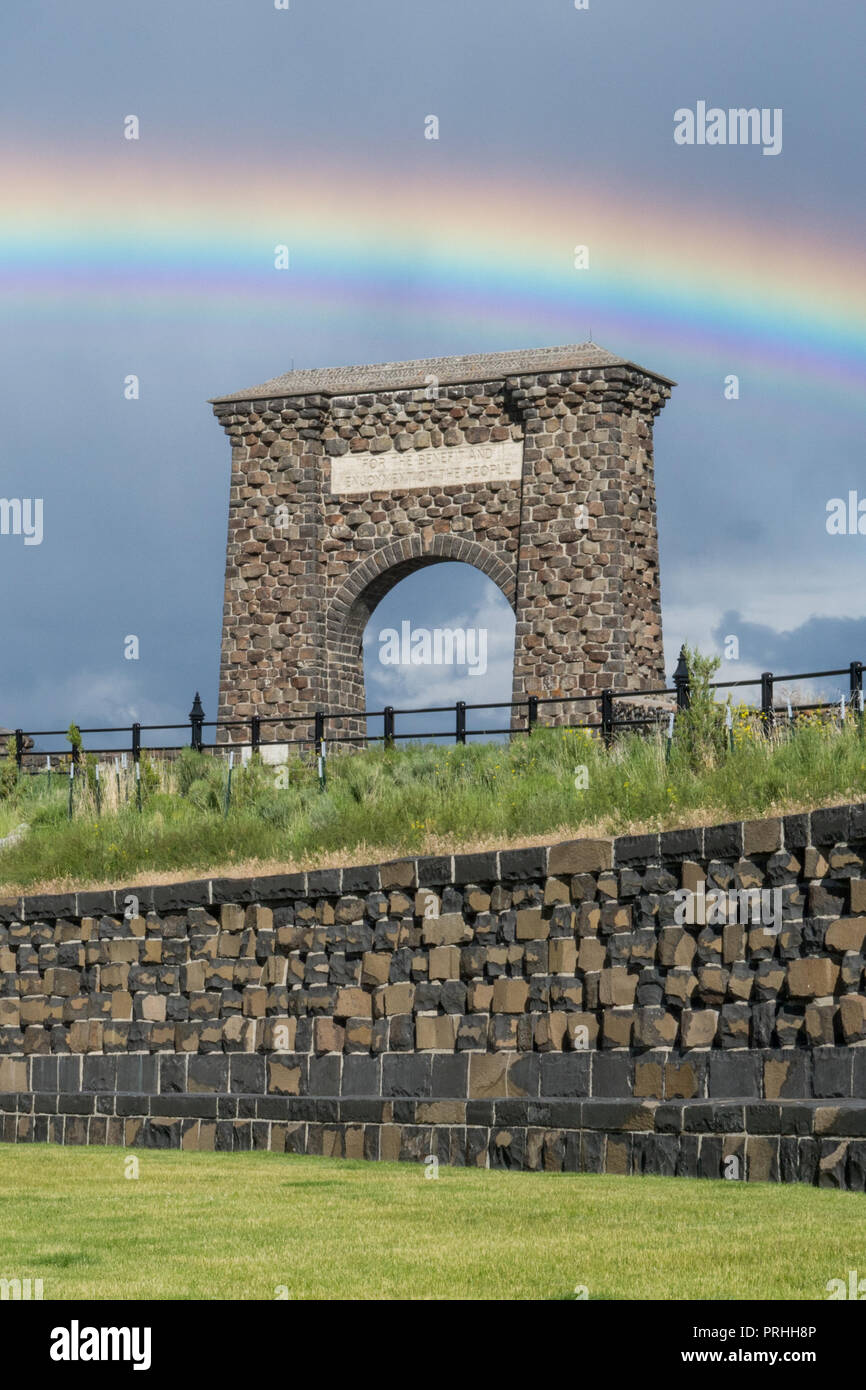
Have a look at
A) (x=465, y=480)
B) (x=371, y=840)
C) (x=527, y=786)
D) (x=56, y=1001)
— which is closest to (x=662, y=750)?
(x=527, y=786)

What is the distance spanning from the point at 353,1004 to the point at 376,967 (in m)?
0.42

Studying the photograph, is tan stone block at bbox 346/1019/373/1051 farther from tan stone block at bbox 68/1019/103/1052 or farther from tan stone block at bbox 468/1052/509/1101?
tan stone block at bbox 68/1019/103/1052

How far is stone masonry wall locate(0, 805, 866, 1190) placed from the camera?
14.8 m

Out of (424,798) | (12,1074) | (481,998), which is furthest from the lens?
(12,1074)

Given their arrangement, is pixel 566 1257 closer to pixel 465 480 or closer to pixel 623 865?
pixel 623 865

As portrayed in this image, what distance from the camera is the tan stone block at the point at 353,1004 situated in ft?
61.3

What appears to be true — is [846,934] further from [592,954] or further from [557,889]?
[557,889]

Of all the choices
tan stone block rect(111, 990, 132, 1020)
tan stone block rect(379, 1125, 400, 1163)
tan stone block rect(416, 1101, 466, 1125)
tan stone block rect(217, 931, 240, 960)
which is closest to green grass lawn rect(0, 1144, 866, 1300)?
tan stone block rect(416, 1101, 466, 1125)

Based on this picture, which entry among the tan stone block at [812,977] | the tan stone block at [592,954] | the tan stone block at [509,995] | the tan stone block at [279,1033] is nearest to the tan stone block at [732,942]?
the tan stone block at [812,977]

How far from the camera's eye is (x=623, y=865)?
16750mm

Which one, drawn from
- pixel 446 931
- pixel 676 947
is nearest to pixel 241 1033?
pixel 446 931

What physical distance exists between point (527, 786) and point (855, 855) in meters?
6.72

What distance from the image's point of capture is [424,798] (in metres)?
21.4

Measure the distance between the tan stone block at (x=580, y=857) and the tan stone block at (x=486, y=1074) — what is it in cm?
168
